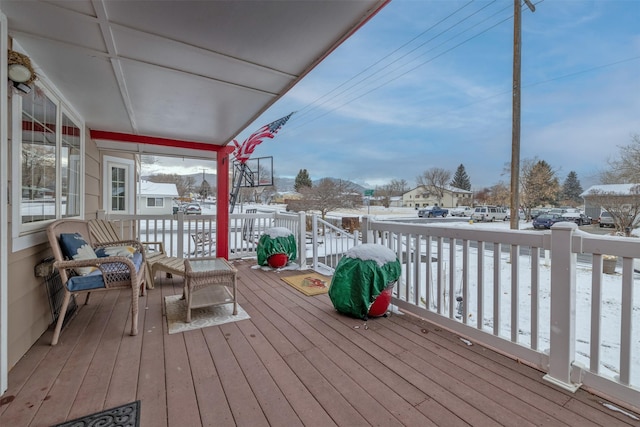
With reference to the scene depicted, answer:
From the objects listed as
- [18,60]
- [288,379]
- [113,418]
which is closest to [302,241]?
[288,379]

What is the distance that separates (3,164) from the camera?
5.40 feet

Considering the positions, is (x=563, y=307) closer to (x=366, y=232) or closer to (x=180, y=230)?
(x=366, y=232)

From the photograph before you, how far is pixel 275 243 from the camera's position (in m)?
4.66

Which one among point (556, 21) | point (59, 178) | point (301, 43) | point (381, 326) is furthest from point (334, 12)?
point (556, 21)

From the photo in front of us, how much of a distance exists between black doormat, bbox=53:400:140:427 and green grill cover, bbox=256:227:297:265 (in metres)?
3.20

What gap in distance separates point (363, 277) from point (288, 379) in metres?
1.10

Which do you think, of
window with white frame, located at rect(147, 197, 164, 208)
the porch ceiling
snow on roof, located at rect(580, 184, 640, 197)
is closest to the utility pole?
snow on roof, located at rect(580, 184, 640, 197)

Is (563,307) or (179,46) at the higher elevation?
(179,46)

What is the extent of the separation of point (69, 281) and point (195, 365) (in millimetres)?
1370

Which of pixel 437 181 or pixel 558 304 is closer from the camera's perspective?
pixel 558 304

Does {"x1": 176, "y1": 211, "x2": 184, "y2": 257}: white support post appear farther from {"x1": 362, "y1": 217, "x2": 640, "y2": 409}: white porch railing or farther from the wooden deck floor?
{"x1": 362, "y1": 217, "x2": 640, "y2": 409}: white porch railing

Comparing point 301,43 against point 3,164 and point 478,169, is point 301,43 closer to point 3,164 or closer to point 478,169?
point 3,164

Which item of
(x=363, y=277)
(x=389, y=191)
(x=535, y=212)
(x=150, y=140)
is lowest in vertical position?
(x=363, y=277)

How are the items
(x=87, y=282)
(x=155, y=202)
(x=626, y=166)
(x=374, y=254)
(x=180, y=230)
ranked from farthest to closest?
(x=155, y=202) < (x=626, y=166) < (x=180, y=230) < (x=374, y=254) < (x=87, y=282)
